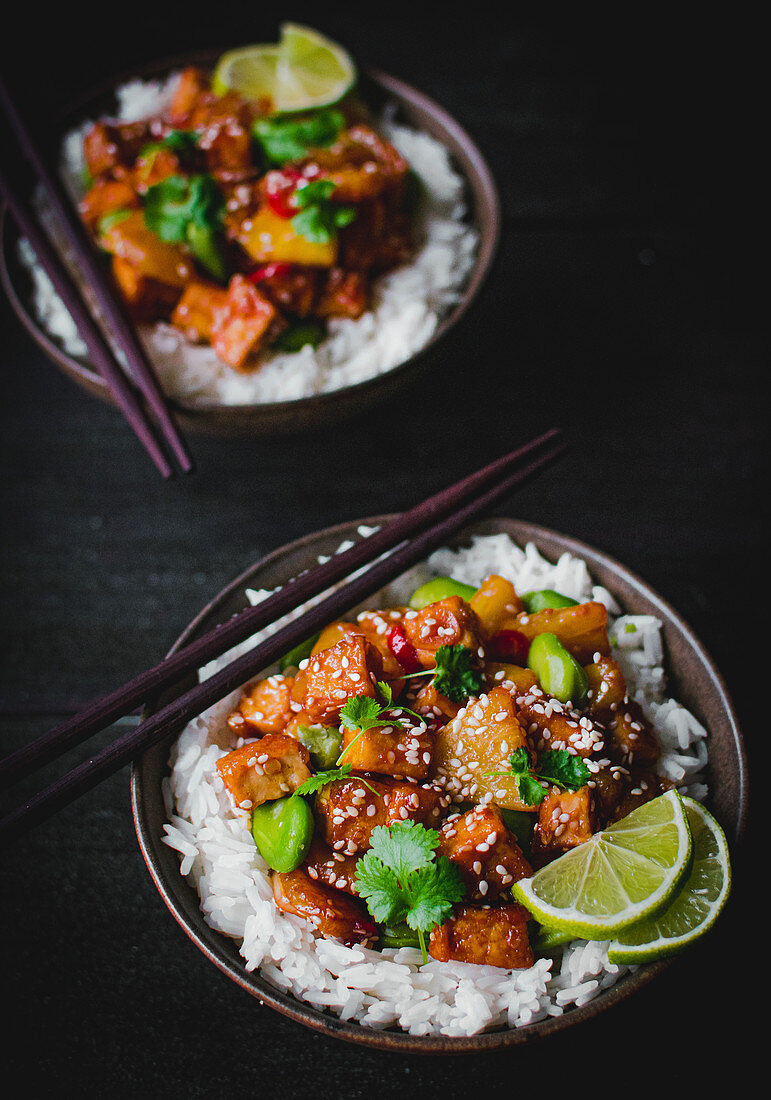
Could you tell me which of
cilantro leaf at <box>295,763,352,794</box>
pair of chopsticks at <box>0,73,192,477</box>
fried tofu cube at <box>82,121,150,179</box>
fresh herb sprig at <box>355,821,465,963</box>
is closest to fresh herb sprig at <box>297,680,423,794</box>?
cilantro leaf at <box>295,763,352,794</box>

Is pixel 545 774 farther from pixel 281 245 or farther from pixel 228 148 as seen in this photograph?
pixel 228 148

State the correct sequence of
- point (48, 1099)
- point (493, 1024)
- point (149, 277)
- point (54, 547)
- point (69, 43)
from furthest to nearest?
point (69, 43) < point (54, 547) < point (149, 277) < point (48, 1099) < point (493, 1024)

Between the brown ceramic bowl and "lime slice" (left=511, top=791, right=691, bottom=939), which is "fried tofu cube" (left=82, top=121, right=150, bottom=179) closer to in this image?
the brown ceramic bowl

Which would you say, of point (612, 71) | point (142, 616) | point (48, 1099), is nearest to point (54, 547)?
point (142, 616)

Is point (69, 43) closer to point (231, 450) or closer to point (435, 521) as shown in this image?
point (231, 450)

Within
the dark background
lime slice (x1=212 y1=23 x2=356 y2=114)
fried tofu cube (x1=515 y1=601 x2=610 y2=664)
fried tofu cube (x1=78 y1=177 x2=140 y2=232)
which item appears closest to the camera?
fried tofu cube (x1=515 y1=601 x2=610 y2=664)
